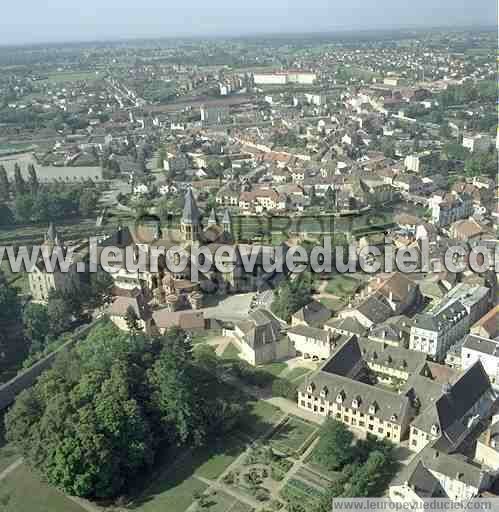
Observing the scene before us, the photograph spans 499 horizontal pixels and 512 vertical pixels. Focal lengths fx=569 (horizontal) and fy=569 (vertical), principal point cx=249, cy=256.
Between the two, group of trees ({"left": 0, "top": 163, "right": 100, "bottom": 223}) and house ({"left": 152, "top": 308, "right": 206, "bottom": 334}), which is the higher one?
group of trees ({"left": 0, "top": 163, "right": 100, "bottom": 223})

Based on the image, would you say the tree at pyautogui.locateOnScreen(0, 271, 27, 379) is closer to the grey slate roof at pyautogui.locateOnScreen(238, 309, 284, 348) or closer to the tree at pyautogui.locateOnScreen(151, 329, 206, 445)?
the tree at pyautogui.locateOnScreen(151, 329, 206, 445)

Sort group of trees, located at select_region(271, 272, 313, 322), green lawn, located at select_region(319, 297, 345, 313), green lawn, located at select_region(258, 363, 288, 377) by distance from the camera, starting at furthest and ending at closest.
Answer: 1. green lawn, located at select_region(319, 297, 345, 313)
2. group of trees, located at select_region(271, 272, 313, 322)
3. green lawn, located at select_region(258, 363, 288, 377)

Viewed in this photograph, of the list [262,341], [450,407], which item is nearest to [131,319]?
[262,341]

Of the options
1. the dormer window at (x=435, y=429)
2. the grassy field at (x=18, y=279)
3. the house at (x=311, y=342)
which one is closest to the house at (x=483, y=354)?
the dormer window at (x=435, y=429)

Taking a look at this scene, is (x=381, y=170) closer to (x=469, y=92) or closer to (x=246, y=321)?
(x=246, y=321)

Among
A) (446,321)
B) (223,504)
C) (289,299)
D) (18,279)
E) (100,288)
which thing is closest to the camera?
(223,504)

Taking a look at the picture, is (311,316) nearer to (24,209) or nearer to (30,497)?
(30,497)

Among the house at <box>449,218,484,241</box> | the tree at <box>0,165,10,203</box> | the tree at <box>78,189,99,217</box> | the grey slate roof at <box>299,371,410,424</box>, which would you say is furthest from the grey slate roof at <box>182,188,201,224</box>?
the tree at <box>0,165,10,203</box>
